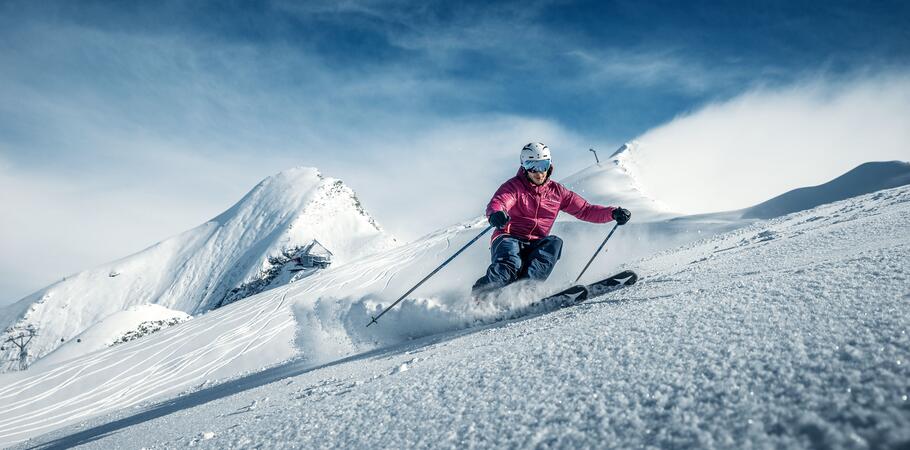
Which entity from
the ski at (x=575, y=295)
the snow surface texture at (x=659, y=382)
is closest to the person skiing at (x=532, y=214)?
the ski at (x=575, y=295)

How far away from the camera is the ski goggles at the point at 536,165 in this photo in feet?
19.1

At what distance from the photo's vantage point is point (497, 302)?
4.60m

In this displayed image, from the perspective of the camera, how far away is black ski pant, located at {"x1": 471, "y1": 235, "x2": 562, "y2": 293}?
193 inches

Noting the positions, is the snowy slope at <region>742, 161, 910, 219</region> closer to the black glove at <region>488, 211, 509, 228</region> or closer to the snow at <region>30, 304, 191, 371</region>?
the black glove at <region>488, 211, 509, 228</region>

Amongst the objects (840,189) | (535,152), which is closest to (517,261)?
(535,152)

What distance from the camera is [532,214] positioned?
5891mm

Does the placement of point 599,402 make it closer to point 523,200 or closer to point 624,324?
point 624,324

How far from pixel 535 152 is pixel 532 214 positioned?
85 centimetres

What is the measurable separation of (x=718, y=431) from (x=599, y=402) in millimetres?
327

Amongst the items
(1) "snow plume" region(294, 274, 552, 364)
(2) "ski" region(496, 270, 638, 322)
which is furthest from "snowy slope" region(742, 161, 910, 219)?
(1) "snow plume" region(294, 274, 552, 364)

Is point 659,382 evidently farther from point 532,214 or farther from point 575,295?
point 532,214

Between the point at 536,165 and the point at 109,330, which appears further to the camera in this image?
the point at 109,330

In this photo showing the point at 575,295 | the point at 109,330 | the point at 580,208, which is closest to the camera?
the point at 575,295

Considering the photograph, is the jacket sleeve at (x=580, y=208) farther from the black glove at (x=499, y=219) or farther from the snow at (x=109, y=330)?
the snow at (x=109, y=330)
